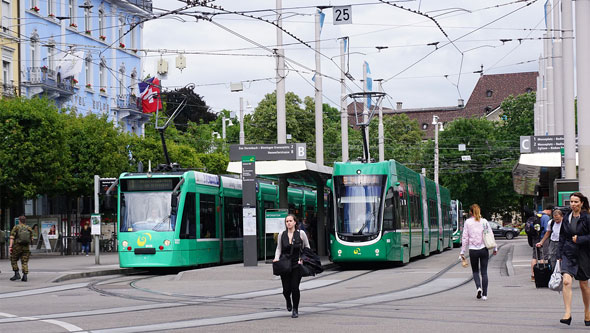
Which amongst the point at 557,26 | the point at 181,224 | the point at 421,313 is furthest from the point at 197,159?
the point at 421,313

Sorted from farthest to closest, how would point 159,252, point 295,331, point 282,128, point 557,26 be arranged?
point 557,26, point 282,128, point 159,252, point 295,331

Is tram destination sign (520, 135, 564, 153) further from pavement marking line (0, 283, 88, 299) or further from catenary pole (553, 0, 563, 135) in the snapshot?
pavement marking line (0, 283, 88, 299)

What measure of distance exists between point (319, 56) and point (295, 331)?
81.8 ft

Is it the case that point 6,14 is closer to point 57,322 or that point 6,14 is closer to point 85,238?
point 85,238

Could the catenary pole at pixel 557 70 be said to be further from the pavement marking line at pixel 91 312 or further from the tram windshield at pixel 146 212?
the pavement marking line at pixel 91 312

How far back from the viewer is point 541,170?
3584 cm

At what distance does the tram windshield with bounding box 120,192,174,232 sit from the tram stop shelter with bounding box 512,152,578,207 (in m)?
11.0

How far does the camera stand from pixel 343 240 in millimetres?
27609

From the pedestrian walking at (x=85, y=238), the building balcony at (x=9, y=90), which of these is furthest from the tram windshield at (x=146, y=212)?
the building balcony at (x=9, y=90)

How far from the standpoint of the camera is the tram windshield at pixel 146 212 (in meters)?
27.1

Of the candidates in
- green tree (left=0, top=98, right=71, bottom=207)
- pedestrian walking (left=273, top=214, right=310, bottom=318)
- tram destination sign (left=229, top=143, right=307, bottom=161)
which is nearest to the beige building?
green tree (left=0, top=98, right=71, bottom=207)

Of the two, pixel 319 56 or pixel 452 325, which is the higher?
pixel 319 56

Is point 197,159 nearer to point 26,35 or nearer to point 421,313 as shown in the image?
point 26,35

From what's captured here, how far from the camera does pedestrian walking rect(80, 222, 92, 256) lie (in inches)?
1780
